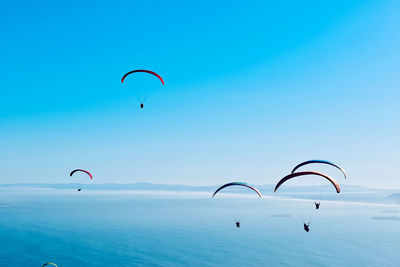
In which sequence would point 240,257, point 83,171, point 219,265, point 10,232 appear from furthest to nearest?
point 10,232
point 240,257
point 219,265
point 83,171

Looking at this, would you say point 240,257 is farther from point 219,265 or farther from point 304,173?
point 304,173

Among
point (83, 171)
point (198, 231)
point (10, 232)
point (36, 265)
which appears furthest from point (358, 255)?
point (10, 232)

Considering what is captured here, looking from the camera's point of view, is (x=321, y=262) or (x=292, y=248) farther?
(x=292, y=248)

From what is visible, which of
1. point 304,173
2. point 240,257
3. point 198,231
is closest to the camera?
point 304,173

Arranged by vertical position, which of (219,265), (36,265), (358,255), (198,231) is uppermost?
(198,231)

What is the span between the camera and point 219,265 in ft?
176

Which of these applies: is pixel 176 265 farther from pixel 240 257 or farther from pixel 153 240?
pixel 153 240

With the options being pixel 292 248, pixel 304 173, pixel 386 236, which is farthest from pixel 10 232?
pixel 386 236

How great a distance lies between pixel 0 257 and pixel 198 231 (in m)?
47.7

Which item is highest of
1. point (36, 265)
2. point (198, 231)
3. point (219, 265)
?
point (198, 231)

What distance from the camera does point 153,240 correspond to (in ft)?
234

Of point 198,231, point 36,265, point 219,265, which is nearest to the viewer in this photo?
point 36,265

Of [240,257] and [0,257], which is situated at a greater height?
[240,257]

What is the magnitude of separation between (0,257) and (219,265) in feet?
120
